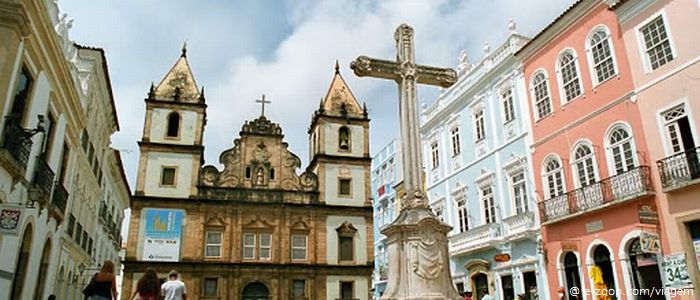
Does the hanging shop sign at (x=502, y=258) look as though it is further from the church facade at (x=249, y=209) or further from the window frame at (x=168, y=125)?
the window frame at (x=168, y=125)

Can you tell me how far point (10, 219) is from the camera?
399 inches

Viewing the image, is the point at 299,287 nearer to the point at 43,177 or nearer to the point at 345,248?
the point at 345,248

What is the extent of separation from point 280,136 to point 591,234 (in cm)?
2176

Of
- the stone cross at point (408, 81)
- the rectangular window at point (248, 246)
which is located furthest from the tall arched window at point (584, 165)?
the rectangular window at point (248, 246)

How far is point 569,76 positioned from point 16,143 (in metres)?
16.0

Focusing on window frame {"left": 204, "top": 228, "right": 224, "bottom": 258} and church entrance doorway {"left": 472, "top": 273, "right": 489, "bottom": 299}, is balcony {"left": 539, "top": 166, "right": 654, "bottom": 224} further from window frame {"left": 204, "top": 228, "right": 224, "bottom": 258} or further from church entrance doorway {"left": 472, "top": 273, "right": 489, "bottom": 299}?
window frame {"left": 204, "top": 228, "right": 224, "bottom": 258}

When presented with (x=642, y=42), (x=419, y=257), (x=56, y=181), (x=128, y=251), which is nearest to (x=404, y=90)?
(x=419, y=257)

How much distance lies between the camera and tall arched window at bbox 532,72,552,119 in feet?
58.5

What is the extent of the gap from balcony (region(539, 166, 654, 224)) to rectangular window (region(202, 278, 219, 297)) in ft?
61.9

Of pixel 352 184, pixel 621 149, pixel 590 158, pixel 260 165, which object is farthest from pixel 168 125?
pixel 621 149

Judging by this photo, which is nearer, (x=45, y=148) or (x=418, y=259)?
(x=418, y=259)

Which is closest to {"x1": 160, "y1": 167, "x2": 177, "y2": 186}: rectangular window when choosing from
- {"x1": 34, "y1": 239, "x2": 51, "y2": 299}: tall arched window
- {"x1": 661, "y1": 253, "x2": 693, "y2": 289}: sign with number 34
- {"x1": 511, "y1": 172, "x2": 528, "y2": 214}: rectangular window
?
{"x1": 34, "y1": 239, "x2": 51, "y2": 299}: tall arched window

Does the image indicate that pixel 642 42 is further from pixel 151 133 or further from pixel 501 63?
pixel 151 133

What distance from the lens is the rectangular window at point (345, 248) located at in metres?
31.0
